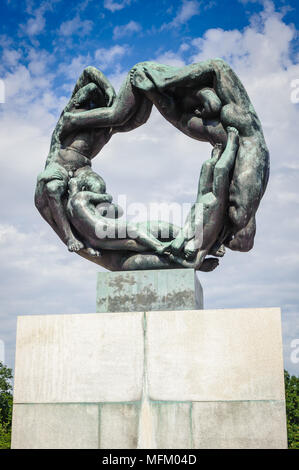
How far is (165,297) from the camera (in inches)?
200

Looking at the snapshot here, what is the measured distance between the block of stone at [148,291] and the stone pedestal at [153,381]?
220mm

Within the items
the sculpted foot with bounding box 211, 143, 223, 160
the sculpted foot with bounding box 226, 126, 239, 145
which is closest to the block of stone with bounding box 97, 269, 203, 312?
the sculpted foot with bounding box 211, 143, 223, 160

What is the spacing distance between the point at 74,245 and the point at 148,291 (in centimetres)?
108

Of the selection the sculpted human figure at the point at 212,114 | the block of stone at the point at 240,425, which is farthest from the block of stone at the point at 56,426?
the sculpted human figure at the point at 212,114

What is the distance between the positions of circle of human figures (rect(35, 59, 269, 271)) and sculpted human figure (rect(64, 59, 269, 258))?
11 millimetres

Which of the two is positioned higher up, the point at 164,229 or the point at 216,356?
the point at 164,229

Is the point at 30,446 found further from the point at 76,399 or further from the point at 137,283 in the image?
the point at 137,283

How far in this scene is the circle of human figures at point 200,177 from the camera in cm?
541

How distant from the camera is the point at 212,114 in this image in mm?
5781

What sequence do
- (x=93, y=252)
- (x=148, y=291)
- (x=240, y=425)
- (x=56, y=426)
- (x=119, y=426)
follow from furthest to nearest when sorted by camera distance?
(x=93, y=252), (x=148, y=291), (x=56, y=426), (x=119, y=426), (x=240, y=425)

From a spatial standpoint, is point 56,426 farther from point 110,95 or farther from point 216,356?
point 110,95

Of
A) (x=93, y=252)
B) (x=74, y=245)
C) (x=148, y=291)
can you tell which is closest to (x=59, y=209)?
(x=74, y=245)
